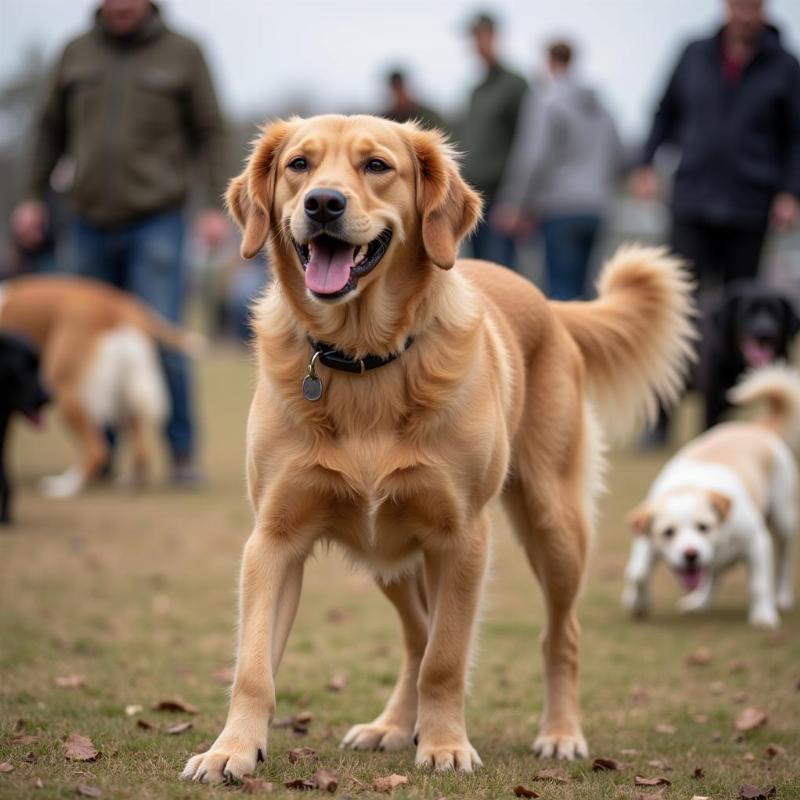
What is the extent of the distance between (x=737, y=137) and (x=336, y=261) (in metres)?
5.62

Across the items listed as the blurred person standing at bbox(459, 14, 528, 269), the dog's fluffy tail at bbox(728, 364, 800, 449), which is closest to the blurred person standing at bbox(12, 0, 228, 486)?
the blurred person standing at bbox(459, 14, 528, 269)

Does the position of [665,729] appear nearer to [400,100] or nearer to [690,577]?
[690,577]

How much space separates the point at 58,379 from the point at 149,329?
0.78 metres

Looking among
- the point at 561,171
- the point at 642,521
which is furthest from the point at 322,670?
the point at 561,171

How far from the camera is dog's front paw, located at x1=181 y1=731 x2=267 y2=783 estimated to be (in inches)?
122

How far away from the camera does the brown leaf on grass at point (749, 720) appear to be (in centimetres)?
412

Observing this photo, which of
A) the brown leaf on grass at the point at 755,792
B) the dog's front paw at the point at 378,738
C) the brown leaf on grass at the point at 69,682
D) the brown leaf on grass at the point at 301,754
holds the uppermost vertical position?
the brown leaf on grass at the point at 755,792

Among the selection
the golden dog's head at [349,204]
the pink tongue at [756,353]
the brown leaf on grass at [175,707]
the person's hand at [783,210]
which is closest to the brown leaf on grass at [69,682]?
the brown leaf on grass at [175,707]

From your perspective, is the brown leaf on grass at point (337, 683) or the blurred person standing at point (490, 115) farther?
the blurred person standing at point (490, 115)

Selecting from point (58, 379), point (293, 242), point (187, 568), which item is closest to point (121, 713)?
point (293, 242)

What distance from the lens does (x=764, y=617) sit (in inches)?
231

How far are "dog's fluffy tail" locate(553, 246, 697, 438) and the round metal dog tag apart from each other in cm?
151

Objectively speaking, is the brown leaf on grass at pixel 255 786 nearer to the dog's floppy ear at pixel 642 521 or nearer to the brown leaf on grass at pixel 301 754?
the brown leaf on grass at pixel 301 754

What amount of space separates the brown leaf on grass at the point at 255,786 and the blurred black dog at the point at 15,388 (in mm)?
4912
